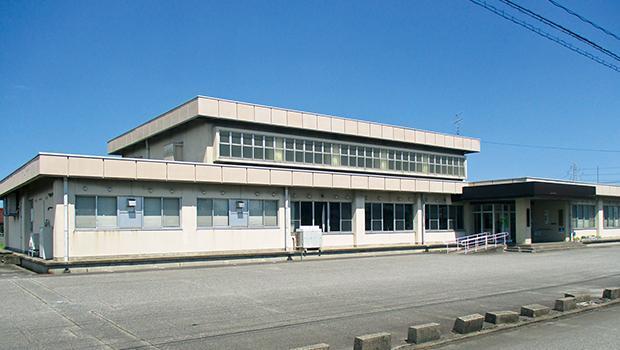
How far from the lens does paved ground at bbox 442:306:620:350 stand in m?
8.28

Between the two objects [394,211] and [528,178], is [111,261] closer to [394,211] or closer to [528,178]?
[394,211]

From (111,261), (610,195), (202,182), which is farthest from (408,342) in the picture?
(610,195)

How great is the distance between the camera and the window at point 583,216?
123 feet

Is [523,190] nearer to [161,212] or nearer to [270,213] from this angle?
[270,213]

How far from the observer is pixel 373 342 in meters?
7.84

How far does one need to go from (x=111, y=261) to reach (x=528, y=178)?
893 inches

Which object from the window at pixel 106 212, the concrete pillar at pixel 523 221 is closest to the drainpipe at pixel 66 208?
the window at pixel 106 212

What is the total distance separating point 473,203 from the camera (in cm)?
3550

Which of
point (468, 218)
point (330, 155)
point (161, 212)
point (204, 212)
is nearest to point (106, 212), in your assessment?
point (161, 212)

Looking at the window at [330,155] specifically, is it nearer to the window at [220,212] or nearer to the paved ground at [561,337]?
the window at [220,212]

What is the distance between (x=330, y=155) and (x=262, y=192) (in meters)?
6.02

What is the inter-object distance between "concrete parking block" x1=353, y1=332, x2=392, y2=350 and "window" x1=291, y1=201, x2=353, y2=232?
18308mm

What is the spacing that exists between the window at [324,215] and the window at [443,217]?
21.3ft

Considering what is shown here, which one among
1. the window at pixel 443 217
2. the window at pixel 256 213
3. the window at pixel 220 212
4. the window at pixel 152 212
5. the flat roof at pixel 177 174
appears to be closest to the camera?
the flat roof at pixel 177 174
